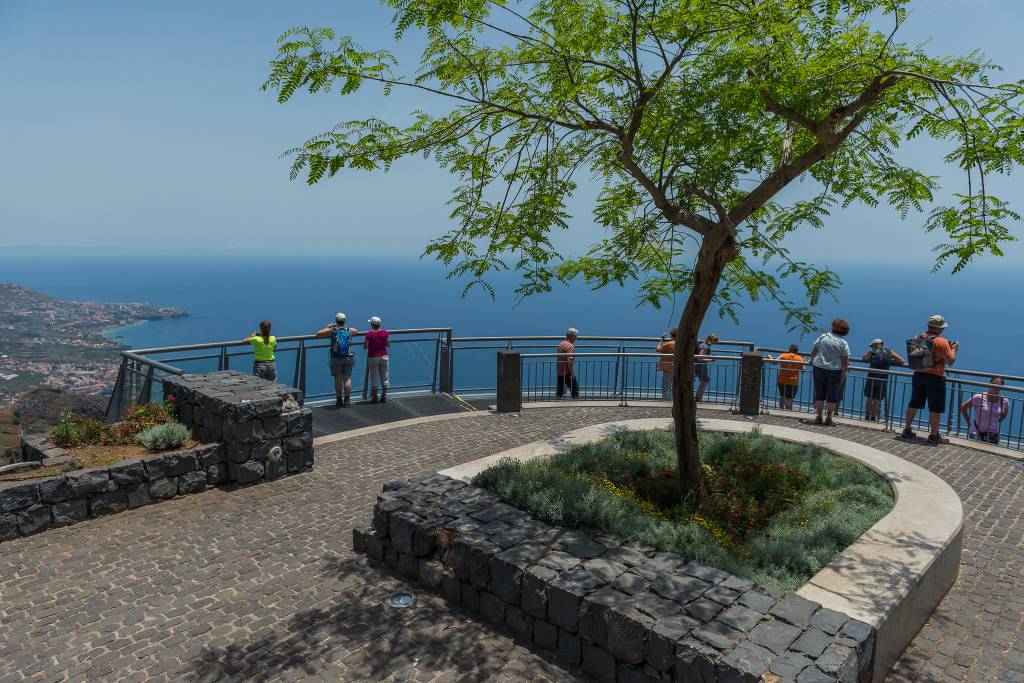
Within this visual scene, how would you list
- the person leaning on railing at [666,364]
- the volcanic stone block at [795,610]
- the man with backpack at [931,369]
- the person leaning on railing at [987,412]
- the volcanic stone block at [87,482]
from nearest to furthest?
the volcanic stone block at [795,610], the volcanic stone block at [87,482], the man with backpack at [931,369], the person leaning on railing at [987,412], the person leaning on railing at [666,364]

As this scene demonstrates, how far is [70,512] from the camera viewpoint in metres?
7.14

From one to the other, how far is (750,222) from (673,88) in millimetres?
1910

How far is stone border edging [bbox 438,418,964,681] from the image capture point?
4695 millimetres

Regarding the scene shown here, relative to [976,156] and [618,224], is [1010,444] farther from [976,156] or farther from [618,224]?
[618,224]

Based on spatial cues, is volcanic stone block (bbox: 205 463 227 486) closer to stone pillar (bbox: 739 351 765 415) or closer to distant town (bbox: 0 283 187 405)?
stone pillar (bbox: 739 351 765 415)

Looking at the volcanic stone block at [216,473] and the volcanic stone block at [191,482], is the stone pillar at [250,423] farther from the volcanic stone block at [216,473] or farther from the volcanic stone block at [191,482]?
the volcanic stone block at [191,482]

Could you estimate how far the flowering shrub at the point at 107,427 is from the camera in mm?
8141

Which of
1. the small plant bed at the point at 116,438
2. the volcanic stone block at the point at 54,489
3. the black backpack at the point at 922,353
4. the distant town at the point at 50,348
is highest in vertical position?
the black backpack at the point at 922,353

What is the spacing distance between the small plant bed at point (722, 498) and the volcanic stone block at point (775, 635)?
73 cm

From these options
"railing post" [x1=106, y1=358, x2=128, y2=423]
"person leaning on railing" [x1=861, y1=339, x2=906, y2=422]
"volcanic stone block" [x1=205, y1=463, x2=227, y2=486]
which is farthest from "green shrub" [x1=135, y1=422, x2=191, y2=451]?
"person leaning on railing" [x1=861, y1=339, x2=906, y2=422]

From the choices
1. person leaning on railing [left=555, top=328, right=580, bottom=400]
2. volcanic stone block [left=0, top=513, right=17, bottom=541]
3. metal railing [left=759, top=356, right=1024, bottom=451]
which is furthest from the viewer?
person leaning on railing [left=555, top=328, right=580, bottom=400]

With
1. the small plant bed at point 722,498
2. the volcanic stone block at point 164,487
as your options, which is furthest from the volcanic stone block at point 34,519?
the small plant bed at point 722,498

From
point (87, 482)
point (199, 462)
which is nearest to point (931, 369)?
point (199, 462)

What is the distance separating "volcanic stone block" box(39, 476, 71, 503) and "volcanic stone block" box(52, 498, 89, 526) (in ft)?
0.26
